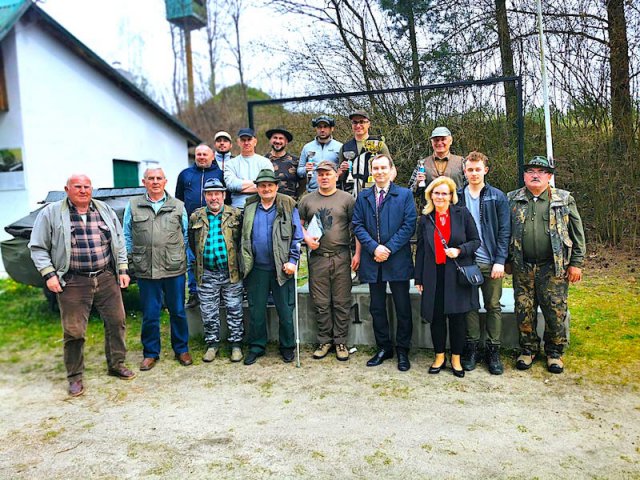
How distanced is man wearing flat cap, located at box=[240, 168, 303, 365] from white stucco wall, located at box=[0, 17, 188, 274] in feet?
21.3

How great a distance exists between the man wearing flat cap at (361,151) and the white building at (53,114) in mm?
6964

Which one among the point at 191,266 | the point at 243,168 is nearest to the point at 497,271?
the point at 243,168

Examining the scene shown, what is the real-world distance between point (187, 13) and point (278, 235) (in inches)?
752

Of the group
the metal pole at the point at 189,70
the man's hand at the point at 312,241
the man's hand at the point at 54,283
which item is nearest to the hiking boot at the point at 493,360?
the man's hand at the point at 312,241

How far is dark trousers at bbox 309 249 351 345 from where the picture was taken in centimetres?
452

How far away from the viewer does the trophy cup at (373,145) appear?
4.87m

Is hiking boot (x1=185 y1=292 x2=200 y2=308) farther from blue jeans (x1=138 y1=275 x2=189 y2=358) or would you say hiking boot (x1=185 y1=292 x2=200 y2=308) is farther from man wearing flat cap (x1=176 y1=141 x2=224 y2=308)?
blue jeans (x1=138 y1=275 x2=189 y2=358)

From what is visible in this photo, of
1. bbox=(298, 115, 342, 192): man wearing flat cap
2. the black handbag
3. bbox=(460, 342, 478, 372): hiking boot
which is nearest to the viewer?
the black handbag

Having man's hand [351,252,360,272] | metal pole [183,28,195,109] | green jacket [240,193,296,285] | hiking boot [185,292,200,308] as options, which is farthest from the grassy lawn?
metal pole [183,28,195,109]

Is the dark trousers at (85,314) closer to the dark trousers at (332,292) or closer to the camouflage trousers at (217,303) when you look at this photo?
the camouflage trousers at (217,303)

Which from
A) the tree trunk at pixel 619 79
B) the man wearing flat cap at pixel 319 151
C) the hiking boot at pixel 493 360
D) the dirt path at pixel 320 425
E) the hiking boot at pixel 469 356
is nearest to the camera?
the dirt path at pixel 320 425

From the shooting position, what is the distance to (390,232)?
4250mm

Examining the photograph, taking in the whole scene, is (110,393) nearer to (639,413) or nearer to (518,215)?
(518,215)

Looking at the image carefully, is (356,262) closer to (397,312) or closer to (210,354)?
(397,312)
